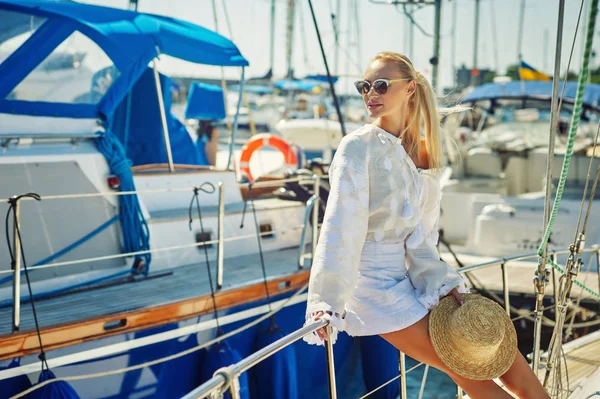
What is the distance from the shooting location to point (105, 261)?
5.16 meters

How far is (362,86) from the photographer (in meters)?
2.35

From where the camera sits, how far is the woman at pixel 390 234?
2.09 m

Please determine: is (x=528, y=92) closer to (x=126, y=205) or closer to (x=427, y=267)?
(x=126, y=205)

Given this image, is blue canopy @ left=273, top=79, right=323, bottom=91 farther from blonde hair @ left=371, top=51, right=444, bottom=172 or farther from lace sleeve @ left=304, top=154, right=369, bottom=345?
lace sleeve @ left=304, top=154, right=369, bottom=345

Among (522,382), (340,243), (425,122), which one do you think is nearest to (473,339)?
(522,382)

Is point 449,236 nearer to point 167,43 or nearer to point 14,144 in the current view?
point 167,43

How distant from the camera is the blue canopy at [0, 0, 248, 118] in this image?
4.93 meters

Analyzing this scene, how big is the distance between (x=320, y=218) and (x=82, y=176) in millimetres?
2444

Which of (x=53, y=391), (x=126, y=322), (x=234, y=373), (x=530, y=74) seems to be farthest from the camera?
(x=530, y=74)

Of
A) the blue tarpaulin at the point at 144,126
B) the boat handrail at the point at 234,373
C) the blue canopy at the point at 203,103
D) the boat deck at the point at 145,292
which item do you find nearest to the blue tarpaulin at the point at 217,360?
the boat deck at the point at 145,292

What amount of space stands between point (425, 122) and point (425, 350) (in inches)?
33.7

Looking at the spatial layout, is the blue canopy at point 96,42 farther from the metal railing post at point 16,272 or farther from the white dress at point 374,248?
the white dress at point 374,248

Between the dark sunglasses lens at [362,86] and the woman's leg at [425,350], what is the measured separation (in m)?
0.85

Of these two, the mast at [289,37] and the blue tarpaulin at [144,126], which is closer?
the blue tarpaulin at [144,126]
